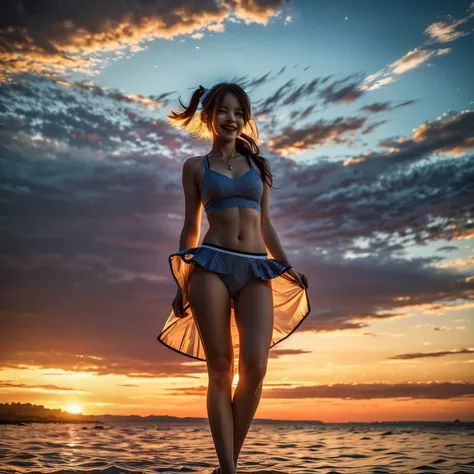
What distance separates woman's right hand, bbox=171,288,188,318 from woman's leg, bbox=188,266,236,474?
290 mm

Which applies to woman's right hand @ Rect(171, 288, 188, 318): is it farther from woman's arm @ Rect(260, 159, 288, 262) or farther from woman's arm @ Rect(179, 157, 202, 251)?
woman's arm @ Rect(260, 159, 288, 262)

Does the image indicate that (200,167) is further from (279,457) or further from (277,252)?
(279,457)

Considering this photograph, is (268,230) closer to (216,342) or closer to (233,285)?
(233,285)

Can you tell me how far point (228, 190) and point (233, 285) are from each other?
2.10 ft

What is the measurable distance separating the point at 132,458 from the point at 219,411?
120 inches

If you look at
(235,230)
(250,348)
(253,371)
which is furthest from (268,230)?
(253,371)

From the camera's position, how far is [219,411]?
389cm

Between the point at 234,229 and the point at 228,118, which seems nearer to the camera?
the point at 234,229

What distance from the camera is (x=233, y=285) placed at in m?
4.02

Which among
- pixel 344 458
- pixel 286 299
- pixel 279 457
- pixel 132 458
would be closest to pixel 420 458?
pixel 344 458

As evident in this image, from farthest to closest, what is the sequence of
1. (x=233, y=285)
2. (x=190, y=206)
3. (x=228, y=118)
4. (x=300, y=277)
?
(x=300, y=277)
(x=190, y=206)
(x=228, y=118)
(x=233, y=285)

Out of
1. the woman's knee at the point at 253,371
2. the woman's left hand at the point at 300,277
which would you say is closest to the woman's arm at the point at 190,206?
the woman's left hand at the point at 300,277

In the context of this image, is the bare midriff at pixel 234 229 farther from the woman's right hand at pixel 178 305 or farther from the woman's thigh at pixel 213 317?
the woman's right hand at pixel 178 305

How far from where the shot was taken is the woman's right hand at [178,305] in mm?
4309
